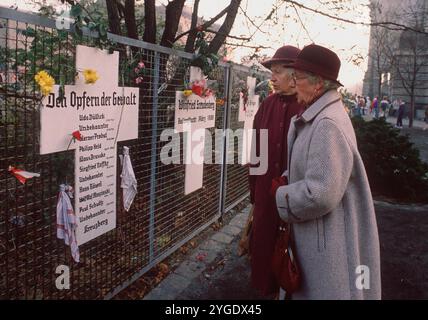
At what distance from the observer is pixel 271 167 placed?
3336 millimetres

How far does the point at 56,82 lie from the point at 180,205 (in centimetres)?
234

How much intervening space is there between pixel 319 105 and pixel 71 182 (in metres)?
2.79

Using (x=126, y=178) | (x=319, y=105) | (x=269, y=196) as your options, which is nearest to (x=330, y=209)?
(x=319, y=105)

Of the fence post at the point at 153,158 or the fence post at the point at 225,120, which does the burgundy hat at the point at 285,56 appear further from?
the fence post at the point at 225,120

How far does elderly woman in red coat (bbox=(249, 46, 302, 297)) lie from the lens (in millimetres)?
3164

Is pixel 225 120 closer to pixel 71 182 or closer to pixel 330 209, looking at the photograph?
pixel 71 182

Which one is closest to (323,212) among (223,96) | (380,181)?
(223,96)

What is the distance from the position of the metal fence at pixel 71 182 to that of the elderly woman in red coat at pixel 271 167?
1.00 meters

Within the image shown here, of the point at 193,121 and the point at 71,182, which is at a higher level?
the point at 193,121

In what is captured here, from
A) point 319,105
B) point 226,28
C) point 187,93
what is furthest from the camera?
point 226,28

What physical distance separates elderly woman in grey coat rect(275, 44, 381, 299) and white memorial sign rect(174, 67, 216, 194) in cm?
186

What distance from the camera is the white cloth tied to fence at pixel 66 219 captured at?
2.74 meters

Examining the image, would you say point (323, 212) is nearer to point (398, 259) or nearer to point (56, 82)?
point (56, 82)

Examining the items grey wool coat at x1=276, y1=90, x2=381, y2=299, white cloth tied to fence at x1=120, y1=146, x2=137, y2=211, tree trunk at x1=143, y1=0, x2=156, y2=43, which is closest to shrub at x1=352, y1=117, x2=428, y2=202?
tree trunk at x1=143, y1=0, x2=156, y2=43
